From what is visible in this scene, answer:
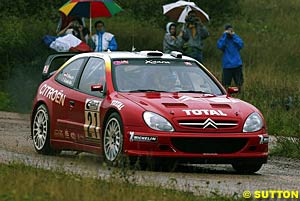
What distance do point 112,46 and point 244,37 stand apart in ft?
73.0

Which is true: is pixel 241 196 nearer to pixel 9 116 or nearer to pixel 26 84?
pixel 9 116

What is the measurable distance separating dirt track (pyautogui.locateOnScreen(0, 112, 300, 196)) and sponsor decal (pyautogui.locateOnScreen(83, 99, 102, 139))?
13.5 inches

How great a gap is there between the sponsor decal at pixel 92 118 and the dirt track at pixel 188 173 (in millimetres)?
343

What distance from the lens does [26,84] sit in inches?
1098

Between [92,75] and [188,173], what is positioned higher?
[92,75]

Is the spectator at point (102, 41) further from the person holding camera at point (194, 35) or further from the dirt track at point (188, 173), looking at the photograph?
the dirt track at point (188, 173)

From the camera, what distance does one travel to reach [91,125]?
14.4 meters

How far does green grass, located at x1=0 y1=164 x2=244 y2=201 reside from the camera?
9719 millimetres

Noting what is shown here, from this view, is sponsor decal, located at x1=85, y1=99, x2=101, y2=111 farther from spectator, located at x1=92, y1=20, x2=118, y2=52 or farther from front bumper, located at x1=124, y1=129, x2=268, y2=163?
spectator, located at x1=92, y1=20, x2=118, y2=52

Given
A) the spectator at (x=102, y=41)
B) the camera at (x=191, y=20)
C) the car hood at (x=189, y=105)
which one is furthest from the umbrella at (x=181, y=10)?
the car hood at (x=189, y=105)

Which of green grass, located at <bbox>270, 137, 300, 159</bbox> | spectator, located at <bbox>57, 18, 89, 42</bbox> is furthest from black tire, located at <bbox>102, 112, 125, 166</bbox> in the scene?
spectator, located at <bbox>57, 18, 89, 42</bbox>

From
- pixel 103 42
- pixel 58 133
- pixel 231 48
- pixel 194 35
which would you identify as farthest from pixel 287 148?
pixel 194 35

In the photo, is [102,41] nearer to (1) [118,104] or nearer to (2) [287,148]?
(2) [287,148]

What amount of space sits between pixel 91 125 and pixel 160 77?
3.57 feet
